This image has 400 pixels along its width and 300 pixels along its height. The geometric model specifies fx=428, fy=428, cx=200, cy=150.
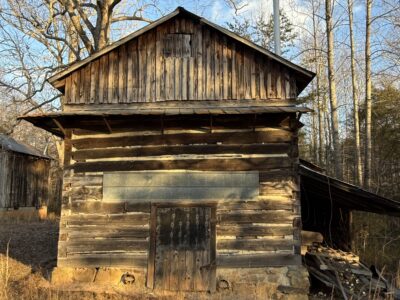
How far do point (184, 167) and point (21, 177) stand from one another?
60.5 ft

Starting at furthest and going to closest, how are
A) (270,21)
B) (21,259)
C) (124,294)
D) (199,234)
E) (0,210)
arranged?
(270,21) → (0,210) → (21,259) → (199,234) → (124,294)

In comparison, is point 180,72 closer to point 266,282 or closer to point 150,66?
point 150,66

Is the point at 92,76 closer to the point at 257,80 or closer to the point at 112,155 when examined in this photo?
the point at 112,155

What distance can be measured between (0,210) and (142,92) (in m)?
16.4

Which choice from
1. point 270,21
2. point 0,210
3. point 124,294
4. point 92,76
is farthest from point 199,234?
point 270,21

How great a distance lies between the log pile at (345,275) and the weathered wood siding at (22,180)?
1834 cm

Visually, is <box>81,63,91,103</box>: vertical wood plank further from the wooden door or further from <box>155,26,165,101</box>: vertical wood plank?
the wooden door

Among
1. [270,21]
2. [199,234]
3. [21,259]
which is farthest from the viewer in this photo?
[270,21]

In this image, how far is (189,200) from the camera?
32.3 feet

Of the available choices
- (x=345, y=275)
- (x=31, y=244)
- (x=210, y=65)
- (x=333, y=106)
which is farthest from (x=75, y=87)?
(x=333, y=106)

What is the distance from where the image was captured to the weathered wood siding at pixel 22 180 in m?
23.9

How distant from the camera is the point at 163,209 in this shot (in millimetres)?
9930

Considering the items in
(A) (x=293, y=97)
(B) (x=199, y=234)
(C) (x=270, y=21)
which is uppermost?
(C) (x=270, y=21)

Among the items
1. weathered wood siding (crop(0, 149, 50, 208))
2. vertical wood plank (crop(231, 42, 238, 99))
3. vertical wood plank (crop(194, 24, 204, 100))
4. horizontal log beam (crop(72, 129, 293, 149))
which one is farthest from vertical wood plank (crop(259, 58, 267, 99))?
weathered wood siding (crop(0, 149, 50, 208))
